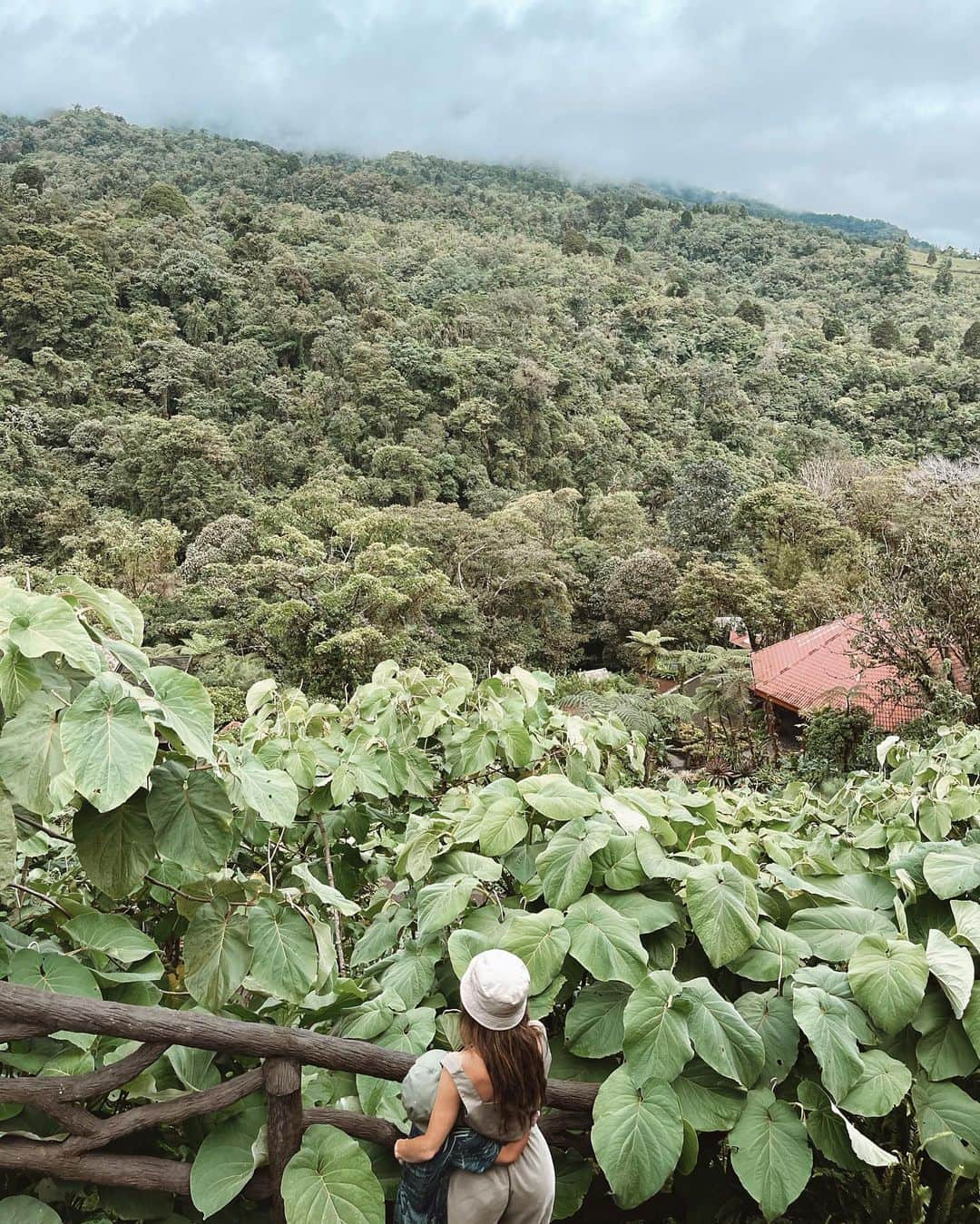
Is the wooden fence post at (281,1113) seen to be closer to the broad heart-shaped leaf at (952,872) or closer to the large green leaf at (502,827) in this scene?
the large green leaf at (502,827)

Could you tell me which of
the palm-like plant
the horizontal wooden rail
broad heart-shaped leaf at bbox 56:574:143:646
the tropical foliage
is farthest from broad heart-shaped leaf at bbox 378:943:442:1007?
the palm-like plant

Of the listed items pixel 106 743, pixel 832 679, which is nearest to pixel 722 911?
pixel 106 743

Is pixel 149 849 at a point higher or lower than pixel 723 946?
higher

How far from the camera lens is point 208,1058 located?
3.33ft

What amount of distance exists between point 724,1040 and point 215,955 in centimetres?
65

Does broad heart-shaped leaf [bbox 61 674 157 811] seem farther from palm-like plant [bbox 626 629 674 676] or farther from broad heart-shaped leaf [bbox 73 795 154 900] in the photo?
palm-like plant [bbox 626 629 674 676]

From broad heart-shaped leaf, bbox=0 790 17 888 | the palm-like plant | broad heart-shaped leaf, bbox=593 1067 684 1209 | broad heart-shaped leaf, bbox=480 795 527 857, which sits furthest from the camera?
the palm-like plant

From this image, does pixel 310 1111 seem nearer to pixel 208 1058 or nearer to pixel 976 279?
pixel 208 1058

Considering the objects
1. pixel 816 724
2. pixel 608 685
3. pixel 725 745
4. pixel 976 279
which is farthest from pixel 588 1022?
pixel 976 279

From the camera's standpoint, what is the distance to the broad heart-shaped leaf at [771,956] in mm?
1082

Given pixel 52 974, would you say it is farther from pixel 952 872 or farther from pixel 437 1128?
pixel 952 872

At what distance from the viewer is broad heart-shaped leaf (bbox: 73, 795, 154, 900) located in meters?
0.85

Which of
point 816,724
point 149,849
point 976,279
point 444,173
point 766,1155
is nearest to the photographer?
point 149,849

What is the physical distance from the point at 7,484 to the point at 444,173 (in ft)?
187
